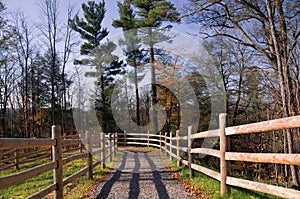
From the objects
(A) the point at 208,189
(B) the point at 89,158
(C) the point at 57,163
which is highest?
(C) the point at 57,163

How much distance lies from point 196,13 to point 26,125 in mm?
19407

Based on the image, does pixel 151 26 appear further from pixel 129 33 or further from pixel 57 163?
pixel 57 163

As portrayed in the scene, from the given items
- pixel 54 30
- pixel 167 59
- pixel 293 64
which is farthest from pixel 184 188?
pixel 54 30

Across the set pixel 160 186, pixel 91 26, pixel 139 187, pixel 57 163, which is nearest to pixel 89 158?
pixel 139 187

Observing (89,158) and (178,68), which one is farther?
(178,68)

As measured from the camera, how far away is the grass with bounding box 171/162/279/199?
3.86 meters

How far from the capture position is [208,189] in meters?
4.75

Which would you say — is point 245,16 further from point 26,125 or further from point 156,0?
point 26,125

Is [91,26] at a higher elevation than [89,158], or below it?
higher

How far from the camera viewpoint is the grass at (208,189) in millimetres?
3858

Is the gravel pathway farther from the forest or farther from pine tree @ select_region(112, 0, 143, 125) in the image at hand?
pine tree @ select_region(112, 0, 143, 125)

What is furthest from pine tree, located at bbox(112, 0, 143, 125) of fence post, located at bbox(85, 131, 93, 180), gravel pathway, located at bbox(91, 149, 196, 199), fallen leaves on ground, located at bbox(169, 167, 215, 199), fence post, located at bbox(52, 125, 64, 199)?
fence post, located at bbox(52, 125, 64, 199)

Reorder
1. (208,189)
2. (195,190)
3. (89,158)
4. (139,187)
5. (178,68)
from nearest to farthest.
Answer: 1. (208,189)
2. (195,190)
3. (139,187)
4. (89,158)
5. (178,68)

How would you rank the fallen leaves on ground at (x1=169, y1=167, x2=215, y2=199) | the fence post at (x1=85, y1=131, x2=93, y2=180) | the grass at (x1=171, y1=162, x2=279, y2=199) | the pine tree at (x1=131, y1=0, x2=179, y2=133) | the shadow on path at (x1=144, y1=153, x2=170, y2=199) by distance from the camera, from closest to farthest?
the grass at (x1=171, y1=162, x2=279, y2=199), the fallen leaves on ground at (x1=169, y1=167, x2=215, y2=199), the shadow on path at (x1=144, y1=153, x2=170, y2=199), the fence post at (x1=85, y1=131, x2=93, y2=180), the pine tree at (x1=131, y1=0, x2=179, y2=133)
